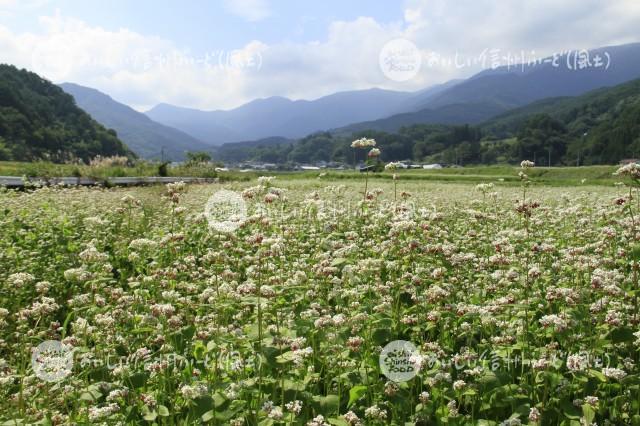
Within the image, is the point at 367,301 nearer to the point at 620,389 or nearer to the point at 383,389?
the point at 383,389

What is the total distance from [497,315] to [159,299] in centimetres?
428

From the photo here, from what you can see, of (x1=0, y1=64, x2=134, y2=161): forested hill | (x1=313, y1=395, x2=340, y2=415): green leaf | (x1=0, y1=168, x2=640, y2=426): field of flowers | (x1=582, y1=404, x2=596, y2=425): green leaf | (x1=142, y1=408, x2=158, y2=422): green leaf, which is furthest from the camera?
(x1=0, y1=64, x2=134, y2=161): forested hill

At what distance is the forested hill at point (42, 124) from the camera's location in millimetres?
88250

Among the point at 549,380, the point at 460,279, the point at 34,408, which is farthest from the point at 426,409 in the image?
the point at 34,408

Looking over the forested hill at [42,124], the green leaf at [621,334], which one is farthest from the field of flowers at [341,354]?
the forested hill at [42,124]

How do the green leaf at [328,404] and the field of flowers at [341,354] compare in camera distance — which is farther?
the field of flowers at [341,354]

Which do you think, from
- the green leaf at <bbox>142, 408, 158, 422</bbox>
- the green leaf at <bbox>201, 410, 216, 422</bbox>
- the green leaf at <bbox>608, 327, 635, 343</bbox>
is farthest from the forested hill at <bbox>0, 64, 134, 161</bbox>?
the green leaf at <bbox>608, 327, 635, 343</bbox>

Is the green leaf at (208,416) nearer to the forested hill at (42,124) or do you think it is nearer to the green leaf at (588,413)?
the green leaf at (588,413)

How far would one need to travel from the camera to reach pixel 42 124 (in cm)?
9731

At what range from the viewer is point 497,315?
5.02 m

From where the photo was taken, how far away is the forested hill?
8825 centimetres

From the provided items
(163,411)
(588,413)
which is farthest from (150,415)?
(588,413)

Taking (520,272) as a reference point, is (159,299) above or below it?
below

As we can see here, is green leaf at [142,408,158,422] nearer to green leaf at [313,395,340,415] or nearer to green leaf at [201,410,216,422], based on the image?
green leaf at [201,410,216,422]
